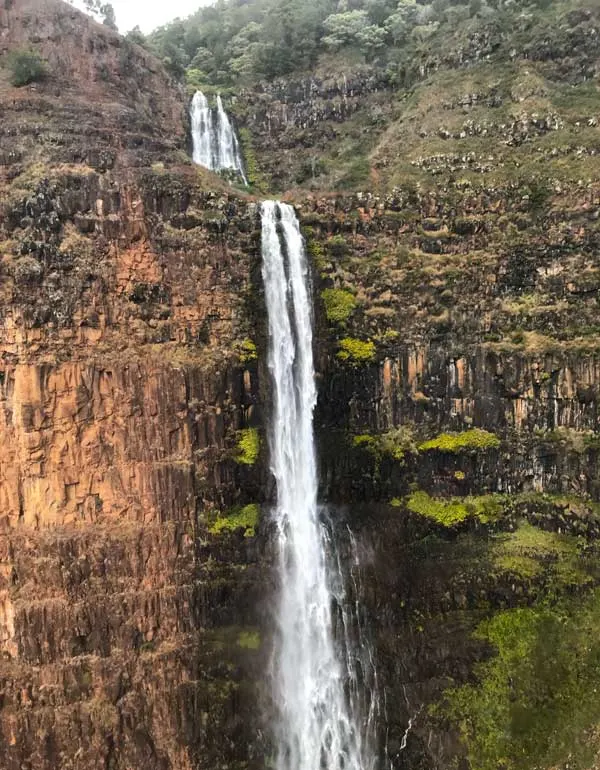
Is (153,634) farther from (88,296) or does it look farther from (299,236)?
(299,236)

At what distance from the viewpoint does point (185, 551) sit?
1533 centimetres

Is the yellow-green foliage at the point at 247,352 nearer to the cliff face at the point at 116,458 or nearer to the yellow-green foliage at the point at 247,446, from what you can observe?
the cliff face at the point at 116,458

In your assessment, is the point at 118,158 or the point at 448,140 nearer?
the point at 118,158

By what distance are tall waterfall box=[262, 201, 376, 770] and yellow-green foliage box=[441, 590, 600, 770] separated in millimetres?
2818

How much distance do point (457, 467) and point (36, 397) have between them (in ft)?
39.5

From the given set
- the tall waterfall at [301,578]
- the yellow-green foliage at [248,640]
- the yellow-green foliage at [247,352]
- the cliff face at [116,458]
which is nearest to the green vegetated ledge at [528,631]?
the tall waterfall at [301,578]

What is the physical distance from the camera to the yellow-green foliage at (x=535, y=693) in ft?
46.9

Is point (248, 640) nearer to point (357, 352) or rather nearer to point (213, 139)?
point (357, 352)

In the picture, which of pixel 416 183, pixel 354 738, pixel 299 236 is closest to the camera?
pixel 354 738

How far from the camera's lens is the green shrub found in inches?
697

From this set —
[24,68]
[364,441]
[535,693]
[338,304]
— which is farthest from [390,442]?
[24,68]

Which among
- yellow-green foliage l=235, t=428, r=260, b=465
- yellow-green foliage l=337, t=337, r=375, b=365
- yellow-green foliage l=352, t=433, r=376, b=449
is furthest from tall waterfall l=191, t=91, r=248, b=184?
yellow-green foliage l=352, t=433, r=376, b=449

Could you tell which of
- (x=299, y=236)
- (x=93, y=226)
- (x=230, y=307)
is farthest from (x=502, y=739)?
(x=93, y=226)

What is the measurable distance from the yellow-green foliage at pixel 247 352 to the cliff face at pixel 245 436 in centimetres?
6
